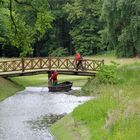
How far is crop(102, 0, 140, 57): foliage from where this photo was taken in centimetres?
6788

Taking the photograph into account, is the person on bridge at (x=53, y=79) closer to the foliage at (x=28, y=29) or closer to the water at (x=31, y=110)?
the water at (x=31, y=110)

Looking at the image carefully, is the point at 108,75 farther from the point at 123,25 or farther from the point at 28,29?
the point at 123,25

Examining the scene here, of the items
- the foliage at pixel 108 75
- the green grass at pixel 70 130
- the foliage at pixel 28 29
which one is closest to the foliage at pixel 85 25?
the foliage at pixel 108 75

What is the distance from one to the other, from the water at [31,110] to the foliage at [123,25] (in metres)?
20.5

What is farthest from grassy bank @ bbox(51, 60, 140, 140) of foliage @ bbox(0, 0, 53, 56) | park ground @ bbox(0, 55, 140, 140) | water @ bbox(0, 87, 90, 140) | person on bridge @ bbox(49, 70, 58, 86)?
person on bridge @ bbox(49, 70, 58, 86)

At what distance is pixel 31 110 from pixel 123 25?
37858 millimetres

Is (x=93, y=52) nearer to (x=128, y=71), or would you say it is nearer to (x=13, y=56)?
(x=13, y=56)

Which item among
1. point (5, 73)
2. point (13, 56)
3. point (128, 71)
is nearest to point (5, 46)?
point (13, 56)

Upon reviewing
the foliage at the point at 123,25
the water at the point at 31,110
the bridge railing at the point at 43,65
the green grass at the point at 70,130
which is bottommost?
the water at the point at 31,110

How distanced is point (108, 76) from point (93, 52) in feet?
195

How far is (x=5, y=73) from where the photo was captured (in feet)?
174

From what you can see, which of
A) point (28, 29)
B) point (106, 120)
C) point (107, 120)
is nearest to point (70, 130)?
point (106, 120)

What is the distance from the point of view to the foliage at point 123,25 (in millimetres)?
67875

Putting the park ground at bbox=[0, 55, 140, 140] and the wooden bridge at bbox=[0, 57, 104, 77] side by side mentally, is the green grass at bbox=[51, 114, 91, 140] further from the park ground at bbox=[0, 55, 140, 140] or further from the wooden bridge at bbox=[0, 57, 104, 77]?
the wooden bridge at bbox=[0, 57, 104, 77]
